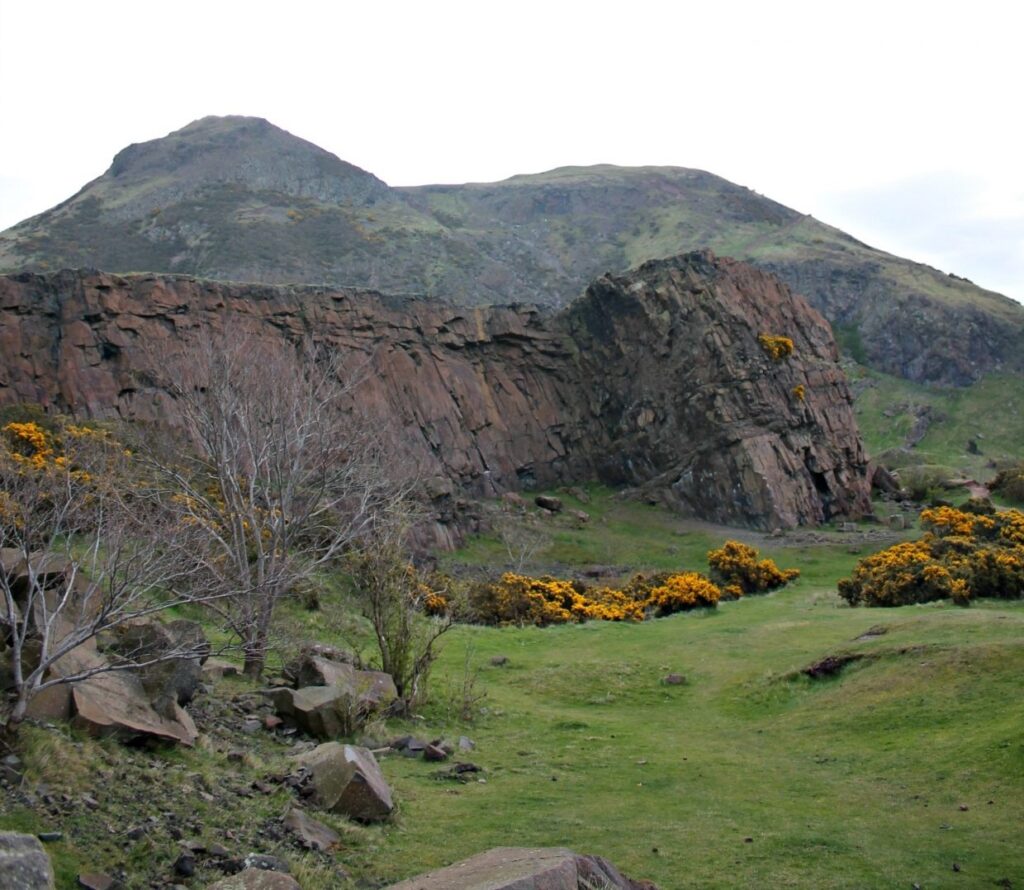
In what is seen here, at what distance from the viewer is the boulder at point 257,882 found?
725 centimetres

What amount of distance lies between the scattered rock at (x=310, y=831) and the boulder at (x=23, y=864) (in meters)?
3.05

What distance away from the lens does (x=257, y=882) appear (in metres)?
7.34

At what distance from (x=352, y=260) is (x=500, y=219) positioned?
6845 centimetres

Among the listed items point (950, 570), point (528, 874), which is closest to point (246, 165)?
point (950, 570)

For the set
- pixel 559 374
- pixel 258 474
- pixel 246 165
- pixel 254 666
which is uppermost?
pixel 246 165

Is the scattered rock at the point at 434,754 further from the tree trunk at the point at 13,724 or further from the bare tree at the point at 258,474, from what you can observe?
the tree trunk at the point at 13,724

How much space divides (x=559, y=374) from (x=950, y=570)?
51379mm

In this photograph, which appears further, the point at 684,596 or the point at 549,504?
the point at 549,504

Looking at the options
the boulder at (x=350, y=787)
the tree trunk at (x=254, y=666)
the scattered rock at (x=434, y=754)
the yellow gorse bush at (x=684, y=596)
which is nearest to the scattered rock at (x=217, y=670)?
the tree trunk at (x=254, y=666)

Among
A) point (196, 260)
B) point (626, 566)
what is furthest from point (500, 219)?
point (626, 566)

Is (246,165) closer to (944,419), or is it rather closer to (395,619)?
(944,419)

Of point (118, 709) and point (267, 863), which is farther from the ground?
point (118, 709)

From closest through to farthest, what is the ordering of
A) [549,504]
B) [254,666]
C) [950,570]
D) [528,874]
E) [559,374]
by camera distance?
[528,874]
[254,666]
[950,570]
[549,504]
[559,374]

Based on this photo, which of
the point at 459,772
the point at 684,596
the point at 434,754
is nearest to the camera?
the point at 459,772
